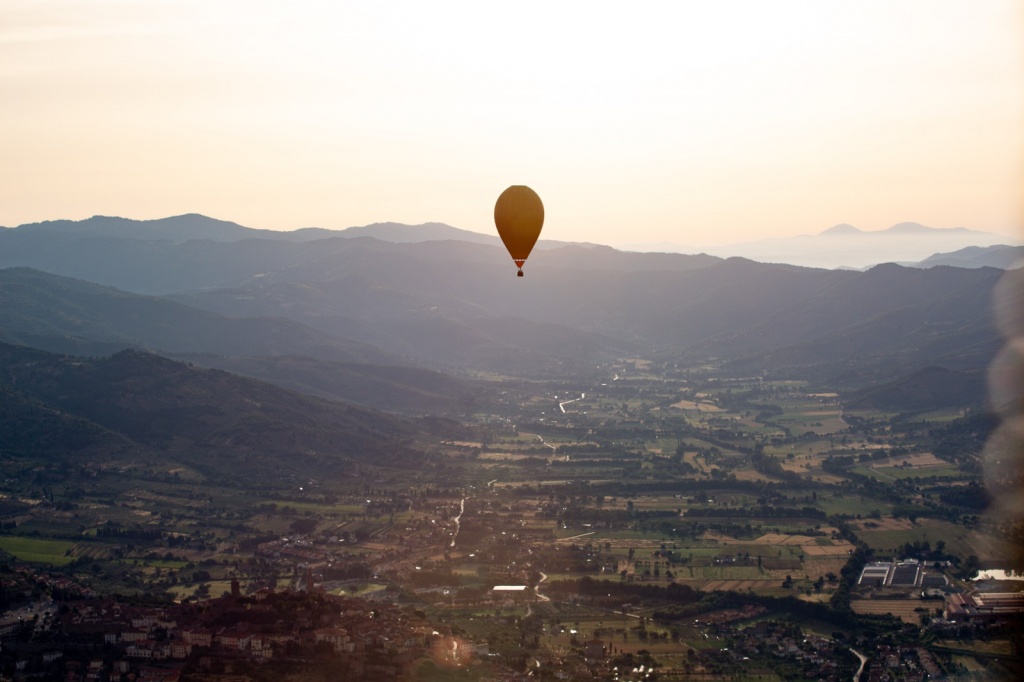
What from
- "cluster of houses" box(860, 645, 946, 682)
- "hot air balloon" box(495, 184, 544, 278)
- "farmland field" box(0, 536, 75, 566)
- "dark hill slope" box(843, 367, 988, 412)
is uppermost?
"hot air balloon" box(495, 184, 544, 278)

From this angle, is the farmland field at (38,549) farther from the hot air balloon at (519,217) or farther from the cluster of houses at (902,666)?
the cluster of houses at (902,666)

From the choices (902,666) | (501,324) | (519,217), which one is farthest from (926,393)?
(501,324)

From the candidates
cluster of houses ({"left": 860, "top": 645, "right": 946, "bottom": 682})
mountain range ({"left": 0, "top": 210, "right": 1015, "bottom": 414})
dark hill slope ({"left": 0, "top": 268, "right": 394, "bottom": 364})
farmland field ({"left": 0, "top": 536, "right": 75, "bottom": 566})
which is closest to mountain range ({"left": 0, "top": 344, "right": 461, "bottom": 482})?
farmland field ({"left": 0, "top": 536, "right": 75, "bottom": 566})

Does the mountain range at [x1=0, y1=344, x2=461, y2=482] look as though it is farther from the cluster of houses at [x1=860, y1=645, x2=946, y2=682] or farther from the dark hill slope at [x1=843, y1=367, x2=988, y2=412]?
the cluster of houses at [x1=860, y1=645, x2=946, y2=682]

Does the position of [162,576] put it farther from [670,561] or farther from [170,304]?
[170,304]

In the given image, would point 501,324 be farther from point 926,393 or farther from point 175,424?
point 175,424

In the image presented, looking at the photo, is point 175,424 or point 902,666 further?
point 175,424

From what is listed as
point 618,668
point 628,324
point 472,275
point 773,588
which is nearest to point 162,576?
point 618,668

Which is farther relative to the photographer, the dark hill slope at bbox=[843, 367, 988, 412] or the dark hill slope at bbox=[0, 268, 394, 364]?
the dark hill slope at bbox=[0, 268, 394, 364]
